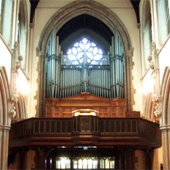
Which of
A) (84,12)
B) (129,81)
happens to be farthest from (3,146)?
(84,12)

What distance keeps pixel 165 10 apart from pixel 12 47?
256 inches

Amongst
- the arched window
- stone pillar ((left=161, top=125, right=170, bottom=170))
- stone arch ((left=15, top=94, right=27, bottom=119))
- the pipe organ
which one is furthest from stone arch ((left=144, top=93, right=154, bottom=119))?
stone arch ((left=15, top=94, right=27, bottom=119))

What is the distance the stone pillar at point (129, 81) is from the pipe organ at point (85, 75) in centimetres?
24

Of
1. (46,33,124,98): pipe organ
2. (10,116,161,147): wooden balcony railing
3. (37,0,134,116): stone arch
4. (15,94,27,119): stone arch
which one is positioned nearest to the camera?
(10,116,161,147): wooden balcony railing

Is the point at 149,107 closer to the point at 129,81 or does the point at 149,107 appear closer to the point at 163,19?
the point at 129,81

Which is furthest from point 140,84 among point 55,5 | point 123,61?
point 55,5

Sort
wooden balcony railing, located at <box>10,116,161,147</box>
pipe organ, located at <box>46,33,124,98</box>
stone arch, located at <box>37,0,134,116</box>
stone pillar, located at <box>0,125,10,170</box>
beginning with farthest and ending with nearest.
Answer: pipe organ, located at <box>46,33,124,98</box> → stone arch, located at <box>37,0,134,116</box> → wooden balcony railing, located at <box>10,116,161,147</box> → stone pillar, located at <box>0,125,10,170</box>

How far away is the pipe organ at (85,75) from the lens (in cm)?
1806

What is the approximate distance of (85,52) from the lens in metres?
19.7

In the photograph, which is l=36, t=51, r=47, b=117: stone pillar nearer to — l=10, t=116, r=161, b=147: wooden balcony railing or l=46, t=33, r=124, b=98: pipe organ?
l=46, t=33, r=124, b=98: pipe organ

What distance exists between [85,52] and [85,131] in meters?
7.47

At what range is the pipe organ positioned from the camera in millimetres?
18062

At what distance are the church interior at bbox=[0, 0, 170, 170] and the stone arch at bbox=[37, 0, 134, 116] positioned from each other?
5cm

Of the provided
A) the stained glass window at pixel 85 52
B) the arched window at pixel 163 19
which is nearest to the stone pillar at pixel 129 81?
the stained glass window at pixel 85 52
